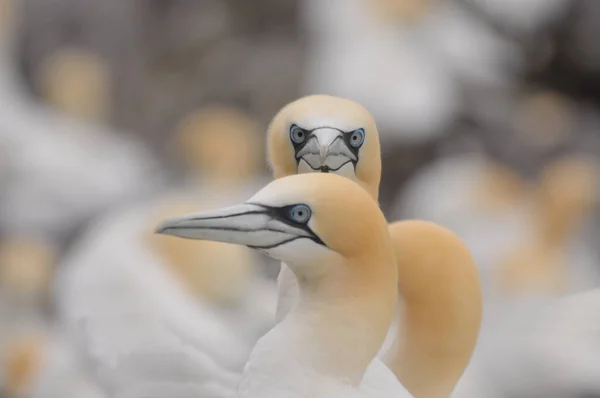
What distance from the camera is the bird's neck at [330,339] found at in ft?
5.84

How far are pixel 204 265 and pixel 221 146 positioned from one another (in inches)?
126

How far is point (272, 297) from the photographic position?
15.4 feet

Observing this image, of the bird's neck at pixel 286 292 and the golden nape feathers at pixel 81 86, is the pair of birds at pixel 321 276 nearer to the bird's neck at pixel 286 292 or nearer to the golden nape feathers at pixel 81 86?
the bird's neck at pixel 286 292

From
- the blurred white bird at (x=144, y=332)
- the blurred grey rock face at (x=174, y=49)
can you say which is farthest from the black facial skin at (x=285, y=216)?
the blurred grey rock face at (x=174, y=49)

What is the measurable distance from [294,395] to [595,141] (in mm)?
6580

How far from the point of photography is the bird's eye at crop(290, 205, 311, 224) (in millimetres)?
1741

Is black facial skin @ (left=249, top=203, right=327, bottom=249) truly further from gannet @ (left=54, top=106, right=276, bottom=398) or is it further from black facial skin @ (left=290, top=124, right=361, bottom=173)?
gannet @ (left=54, top=106, right=276, bottom=398)

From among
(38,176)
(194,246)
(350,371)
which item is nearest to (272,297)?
(194,246)

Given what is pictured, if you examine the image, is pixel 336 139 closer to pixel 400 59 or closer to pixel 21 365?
pixel 21 365

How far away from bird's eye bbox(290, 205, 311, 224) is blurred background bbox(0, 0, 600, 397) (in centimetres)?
397

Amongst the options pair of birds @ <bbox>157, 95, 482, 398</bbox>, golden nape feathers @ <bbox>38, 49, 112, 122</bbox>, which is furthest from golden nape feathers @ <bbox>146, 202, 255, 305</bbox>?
golden nape feathers @ <bbox>38, 49, 112, 122</bbox>

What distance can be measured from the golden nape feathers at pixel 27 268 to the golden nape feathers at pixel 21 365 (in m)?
0.67

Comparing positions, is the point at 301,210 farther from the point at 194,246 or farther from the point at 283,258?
the point at 194,246

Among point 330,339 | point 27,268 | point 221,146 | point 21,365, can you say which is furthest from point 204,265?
point 221,146
